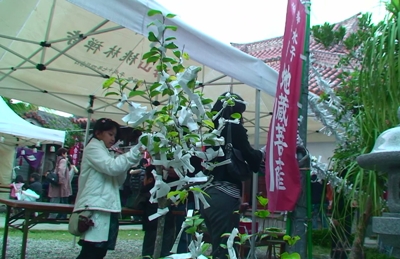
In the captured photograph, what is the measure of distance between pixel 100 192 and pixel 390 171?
211 centimetres

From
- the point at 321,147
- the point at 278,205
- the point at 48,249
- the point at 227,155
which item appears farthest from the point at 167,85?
the point at 321,147

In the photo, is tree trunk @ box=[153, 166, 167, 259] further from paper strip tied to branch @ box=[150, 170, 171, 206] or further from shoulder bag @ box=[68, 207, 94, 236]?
shoulder bag @ box=[68, 207, 94, 236]

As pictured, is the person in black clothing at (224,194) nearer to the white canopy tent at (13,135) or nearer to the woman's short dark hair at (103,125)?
the woman's short dark hair at (103,125)

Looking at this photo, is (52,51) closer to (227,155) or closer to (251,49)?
(227,155)

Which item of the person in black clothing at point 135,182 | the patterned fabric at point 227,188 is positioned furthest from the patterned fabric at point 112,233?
the person in black clothing at point 135,182

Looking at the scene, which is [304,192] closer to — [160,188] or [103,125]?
[160,188]

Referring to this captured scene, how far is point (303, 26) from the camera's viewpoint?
276 centimetres

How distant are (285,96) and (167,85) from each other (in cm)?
153

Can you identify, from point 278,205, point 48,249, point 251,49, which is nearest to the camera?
point 278,205

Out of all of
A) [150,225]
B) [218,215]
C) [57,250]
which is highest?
[218,215]

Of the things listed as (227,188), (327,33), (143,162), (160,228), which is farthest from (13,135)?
(160,228)

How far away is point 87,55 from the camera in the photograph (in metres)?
4.68

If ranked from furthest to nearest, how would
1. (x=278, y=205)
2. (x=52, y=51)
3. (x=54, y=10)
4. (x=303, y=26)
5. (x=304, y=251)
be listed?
1. (x=52, y=51)
2. (x=54, y=10)
3. (x=303, y=26)
4. (x=278, y=205)
5. (x=304, y=251)

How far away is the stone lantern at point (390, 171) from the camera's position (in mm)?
1521
